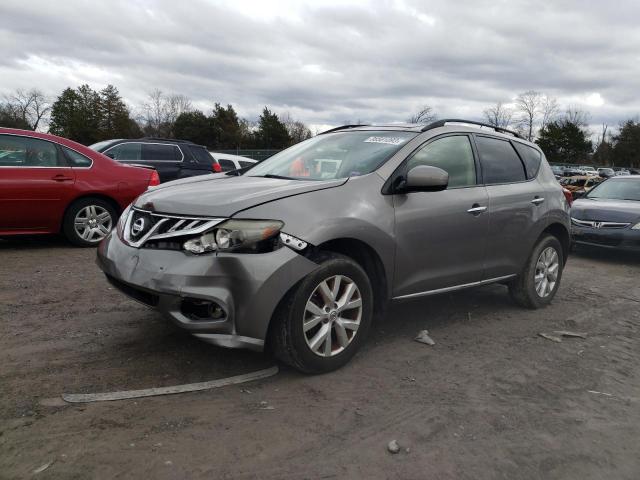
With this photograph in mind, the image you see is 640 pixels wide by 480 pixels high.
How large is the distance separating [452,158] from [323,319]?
1907 millimetres

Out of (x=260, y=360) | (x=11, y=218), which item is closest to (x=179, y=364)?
(x=260, y=360)

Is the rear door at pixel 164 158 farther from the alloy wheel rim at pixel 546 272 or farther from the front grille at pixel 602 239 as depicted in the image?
the alloy wheel rim at pixel 546 272

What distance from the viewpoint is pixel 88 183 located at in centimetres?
722

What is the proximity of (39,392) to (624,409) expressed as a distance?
11.3ft

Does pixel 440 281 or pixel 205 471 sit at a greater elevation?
pixel 440 281

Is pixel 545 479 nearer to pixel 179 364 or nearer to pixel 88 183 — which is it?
pixel 179 364

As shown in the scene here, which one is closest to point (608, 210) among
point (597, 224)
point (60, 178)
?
point (597, 224)

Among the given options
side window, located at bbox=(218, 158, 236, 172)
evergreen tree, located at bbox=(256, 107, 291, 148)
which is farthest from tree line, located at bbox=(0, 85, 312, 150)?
side window, located at bbox=(218, 158, 236, 172)

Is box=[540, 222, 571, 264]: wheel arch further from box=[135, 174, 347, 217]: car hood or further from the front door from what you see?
box=[135, 174, 347, 217]: car hood

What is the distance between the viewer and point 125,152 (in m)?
11.0

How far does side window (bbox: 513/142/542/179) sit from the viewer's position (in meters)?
5.30

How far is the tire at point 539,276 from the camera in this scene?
5.21 m

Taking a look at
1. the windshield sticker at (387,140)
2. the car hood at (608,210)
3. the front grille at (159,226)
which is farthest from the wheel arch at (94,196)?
the car hood at (608,210)

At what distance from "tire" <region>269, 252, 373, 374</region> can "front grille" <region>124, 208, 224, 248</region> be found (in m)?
0.67
